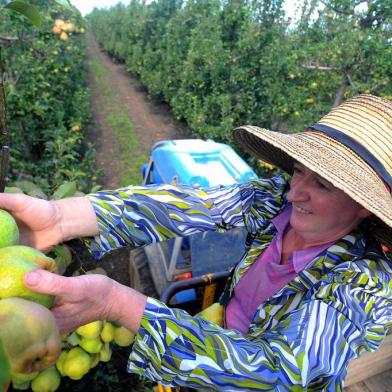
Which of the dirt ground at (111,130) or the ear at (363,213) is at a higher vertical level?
the ear at (363,213)

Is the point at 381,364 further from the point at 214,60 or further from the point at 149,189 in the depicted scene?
the point at 214,60

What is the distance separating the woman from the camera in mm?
946

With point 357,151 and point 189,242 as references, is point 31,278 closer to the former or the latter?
point 357,151

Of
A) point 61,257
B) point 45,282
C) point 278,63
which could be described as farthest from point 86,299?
point 278,63

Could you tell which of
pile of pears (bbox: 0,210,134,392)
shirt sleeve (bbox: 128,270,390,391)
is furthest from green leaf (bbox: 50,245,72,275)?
shirt sleeve (bbox: 128,270,390,391)

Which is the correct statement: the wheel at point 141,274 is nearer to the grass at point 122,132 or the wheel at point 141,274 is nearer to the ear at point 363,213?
the ear at point 363,213

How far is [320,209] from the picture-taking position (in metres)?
1.27

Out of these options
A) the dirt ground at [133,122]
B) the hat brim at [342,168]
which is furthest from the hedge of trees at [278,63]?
the hat brim at [342,168]

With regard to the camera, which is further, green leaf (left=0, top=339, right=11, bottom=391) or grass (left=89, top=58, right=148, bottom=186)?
grass (left=89, top=58, right=148, bottom=186)

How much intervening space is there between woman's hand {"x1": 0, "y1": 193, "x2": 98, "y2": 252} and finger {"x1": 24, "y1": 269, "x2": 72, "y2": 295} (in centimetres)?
36

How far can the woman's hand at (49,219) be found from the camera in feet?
3.67

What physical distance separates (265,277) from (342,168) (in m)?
0.57

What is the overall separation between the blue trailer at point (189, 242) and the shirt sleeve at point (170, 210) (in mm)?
908

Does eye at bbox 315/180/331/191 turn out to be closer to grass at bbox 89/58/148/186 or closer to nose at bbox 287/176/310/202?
nose at bbox 287/176/310/202
